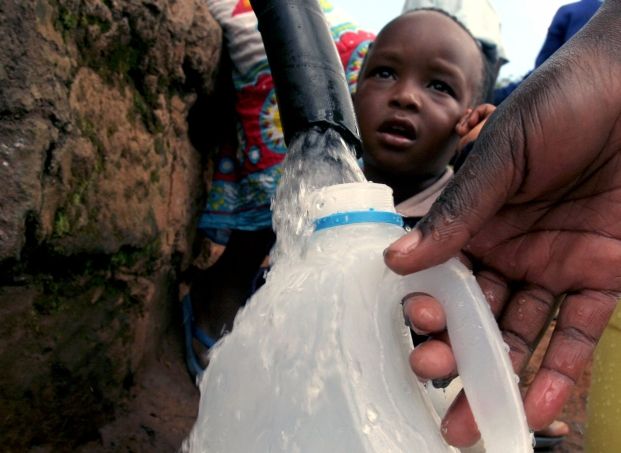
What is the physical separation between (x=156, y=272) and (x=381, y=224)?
89 cm

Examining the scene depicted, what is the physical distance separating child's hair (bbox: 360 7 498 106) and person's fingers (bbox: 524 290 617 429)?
1.29m

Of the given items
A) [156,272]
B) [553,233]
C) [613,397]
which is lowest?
[156,272]

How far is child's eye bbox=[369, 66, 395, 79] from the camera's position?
193 cm

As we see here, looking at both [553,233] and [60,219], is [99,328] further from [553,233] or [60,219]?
[553,233]

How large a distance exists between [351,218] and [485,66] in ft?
5.37

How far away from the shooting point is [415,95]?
6.04 ft

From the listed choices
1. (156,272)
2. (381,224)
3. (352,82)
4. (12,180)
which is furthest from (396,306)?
(352,82)

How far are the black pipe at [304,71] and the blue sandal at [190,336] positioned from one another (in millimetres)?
1039

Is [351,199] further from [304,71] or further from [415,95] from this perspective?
[415,95]

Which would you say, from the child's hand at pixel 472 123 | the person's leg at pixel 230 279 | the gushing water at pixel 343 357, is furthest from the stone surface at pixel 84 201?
the child's hand at pixel 472 123

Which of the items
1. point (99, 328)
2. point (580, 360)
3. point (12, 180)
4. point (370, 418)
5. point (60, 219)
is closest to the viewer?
point (370, 418)

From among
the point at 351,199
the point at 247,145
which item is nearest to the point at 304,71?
the point at 351,199

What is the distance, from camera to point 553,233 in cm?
95

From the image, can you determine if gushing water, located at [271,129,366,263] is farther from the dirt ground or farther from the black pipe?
the dirt ground
